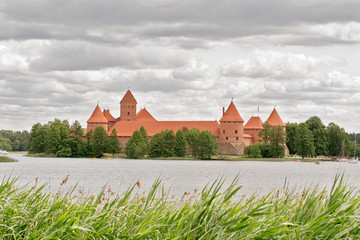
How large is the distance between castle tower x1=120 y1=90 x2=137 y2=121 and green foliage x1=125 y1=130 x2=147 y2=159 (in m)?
25.8

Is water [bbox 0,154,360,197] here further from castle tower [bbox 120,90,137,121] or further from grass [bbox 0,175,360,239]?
castle tower [bbox 120,90,137,121]

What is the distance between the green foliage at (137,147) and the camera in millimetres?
70938

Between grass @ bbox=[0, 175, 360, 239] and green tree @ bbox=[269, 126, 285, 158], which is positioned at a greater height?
green tree @ bbox=[269, 126, 285, 158]

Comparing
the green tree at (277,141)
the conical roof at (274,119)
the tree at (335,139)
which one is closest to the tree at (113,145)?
the green tree at (277,141)

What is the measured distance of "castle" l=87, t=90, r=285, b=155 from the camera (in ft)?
277

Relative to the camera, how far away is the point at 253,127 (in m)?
90.4

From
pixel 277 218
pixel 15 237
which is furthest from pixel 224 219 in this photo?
pixel 15 237

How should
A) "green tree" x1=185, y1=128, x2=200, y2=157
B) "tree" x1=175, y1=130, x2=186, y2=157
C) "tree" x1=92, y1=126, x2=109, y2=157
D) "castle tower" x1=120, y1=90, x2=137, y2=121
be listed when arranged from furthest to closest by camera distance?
1. "castle tower" x1=120, y1=90, x2=137, y2=121
2. "tree" x1=92, y1=126, x2=109, y2=157
3. "green tree" x1=185, y1=128, x2=200, y2=157
4. "tree" x1=175, y1=130, x2=186, y2=157

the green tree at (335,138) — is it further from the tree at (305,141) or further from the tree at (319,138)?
the tree at (305,141)

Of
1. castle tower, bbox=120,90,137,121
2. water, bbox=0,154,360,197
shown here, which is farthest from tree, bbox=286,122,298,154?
water, bbox=0,154,360,197

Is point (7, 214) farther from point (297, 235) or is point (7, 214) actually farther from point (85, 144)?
point (85, 144)

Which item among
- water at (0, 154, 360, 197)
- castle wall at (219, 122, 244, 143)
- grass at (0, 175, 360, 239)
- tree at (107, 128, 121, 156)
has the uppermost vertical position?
castle wall at (219, 122, 244, 143)

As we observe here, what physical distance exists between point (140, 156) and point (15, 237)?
66938mm

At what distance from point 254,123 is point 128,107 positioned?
81.6ft
